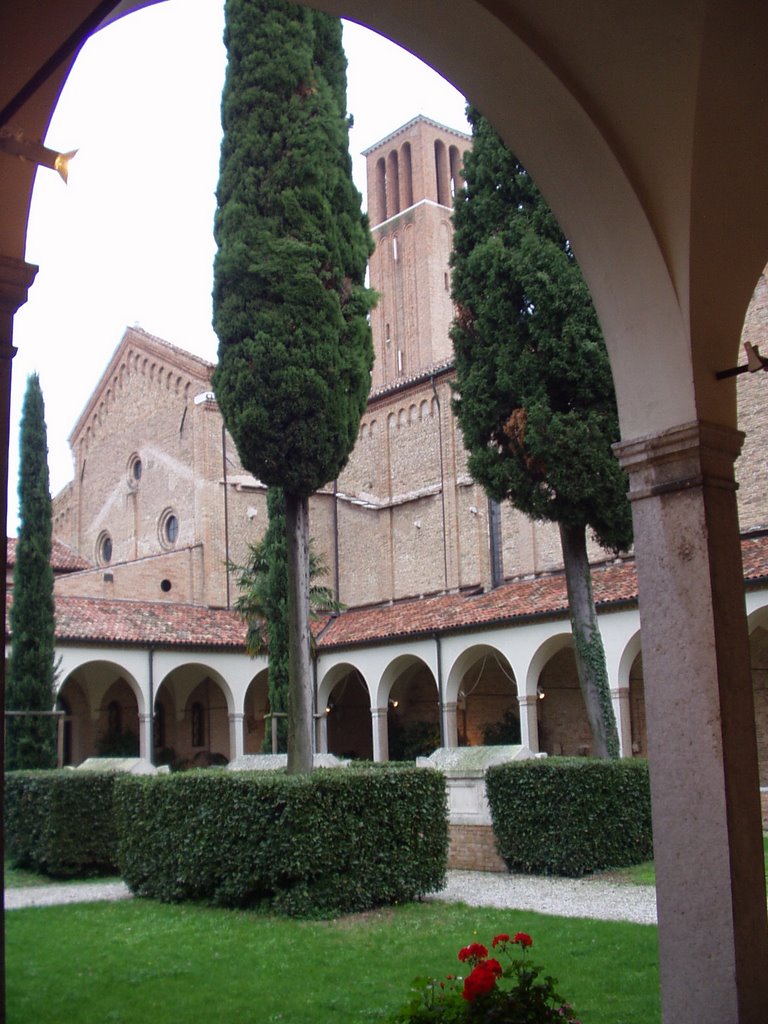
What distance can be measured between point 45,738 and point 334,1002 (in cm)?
1385

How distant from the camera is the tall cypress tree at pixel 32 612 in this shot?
19109mm

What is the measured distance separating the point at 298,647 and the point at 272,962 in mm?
4297

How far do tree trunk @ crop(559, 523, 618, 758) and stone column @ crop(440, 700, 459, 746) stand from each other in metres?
9.36

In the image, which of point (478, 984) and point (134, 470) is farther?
point (134, 470)

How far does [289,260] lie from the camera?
11.7 meters

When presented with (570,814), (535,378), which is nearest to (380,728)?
(570,814)

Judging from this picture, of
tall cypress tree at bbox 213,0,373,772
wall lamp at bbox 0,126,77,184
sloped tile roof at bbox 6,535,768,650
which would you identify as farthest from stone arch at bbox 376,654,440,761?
wall lamp at bbox 0,126,77,184

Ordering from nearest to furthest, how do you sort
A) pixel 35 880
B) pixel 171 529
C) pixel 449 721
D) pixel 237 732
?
pixel 35 880, pixel 449 721, pixel 237 732, pixel 171 529

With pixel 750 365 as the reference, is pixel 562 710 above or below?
below

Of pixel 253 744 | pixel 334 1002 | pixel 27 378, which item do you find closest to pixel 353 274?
pixel 334 1002

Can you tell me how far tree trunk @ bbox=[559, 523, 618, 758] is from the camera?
46.0 feet

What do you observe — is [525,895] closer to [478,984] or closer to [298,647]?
[298,647]

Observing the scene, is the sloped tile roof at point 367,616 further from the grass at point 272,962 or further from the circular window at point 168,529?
the grass at point 272,962

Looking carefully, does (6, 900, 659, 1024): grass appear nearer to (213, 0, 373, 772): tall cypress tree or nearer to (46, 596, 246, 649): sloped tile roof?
(213, 0, 373, 772): tall cypress tree
